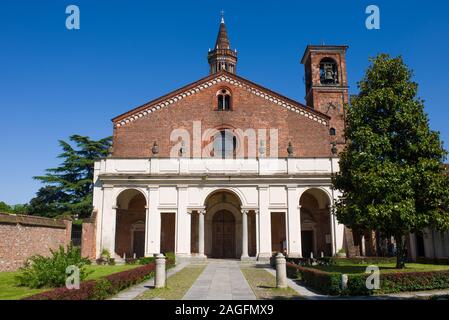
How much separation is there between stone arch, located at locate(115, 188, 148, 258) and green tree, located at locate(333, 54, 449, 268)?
688 inches

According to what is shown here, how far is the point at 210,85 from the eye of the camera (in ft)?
108

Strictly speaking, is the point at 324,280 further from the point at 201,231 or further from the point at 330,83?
the point at 330,83

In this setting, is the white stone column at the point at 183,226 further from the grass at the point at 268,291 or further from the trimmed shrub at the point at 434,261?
the trimmed shrub at the point at 434,261

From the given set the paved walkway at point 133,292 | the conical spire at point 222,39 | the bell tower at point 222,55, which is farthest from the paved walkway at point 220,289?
the conical spire at point 222,39

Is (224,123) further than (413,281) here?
Yes

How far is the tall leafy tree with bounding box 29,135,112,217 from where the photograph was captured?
40844 mm

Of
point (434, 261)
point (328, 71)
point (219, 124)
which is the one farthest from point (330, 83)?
point (434, 261)

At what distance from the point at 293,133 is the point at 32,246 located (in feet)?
67.4

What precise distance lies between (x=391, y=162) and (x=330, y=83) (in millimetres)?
20552

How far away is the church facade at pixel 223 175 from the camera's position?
92.1 ft

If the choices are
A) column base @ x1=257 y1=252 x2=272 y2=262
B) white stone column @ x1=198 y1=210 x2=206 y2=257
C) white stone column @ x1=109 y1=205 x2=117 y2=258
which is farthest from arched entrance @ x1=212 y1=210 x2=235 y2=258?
white stone column @ x1=109 y1=205 x2=117 y2=258
